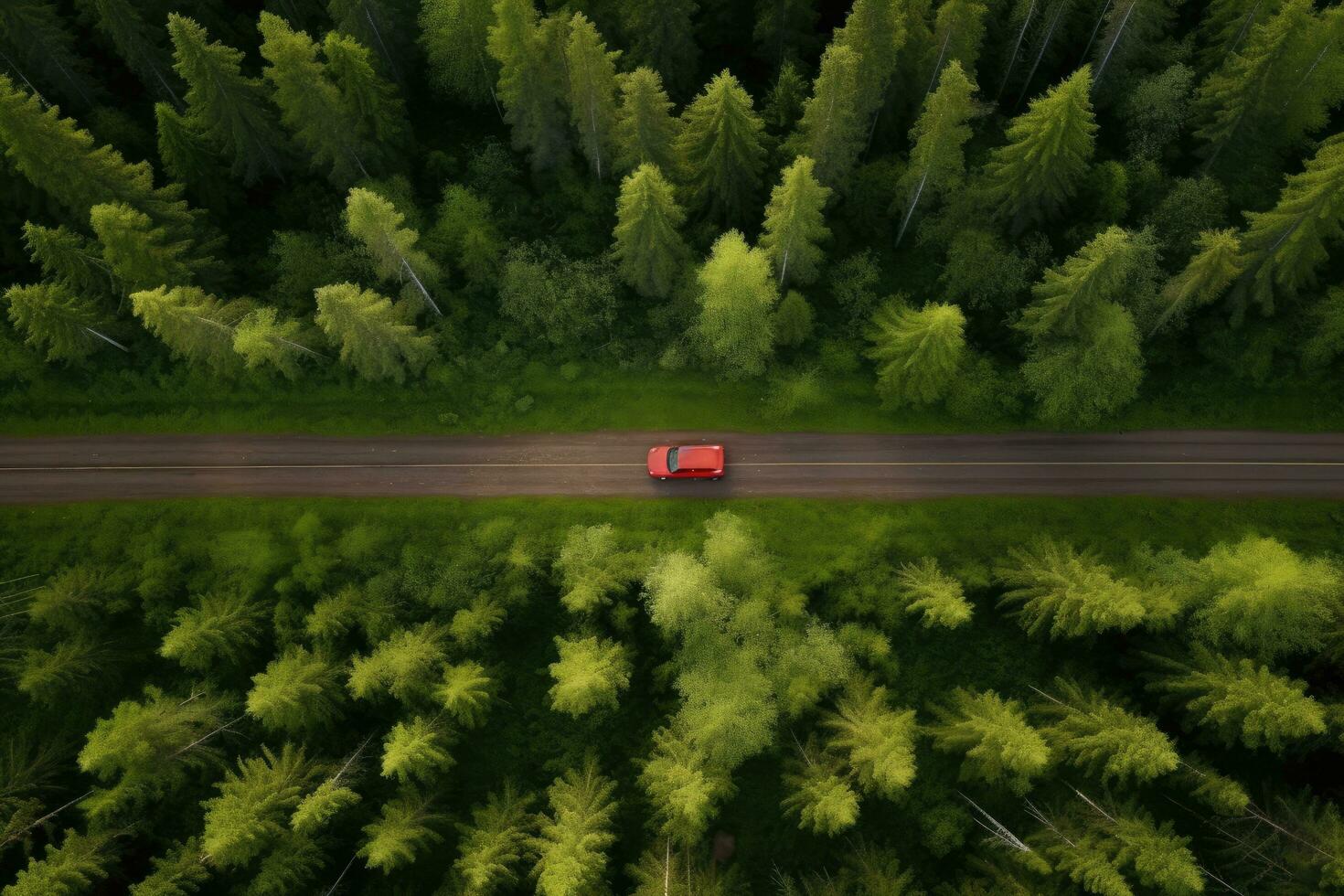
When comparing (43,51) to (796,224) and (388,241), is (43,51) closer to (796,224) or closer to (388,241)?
(388,241)

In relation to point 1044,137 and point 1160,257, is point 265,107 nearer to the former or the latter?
point 1044,137

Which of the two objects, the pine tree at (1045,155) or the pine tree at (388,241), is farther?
the pine tree at (388,241)

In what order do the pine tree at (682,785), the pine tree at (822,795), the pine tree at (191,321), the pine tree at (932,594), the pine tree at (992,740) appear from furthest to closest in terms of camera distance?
1. the pine tree at (191,321)
2. the pine tree at (932,594)
3. the pine tree at (682,785)
4. the pine tree at (822,795)
5. the pine tree at (992,740)

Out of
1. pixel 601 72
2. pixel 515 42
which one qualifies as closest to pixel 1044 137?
pixel 601 72

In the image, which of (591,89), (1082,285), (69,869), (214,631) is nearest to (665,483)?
(591,89)

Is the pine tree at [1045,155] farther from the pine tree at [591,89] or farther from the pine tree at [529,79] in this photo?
the pine tree at [529,79]

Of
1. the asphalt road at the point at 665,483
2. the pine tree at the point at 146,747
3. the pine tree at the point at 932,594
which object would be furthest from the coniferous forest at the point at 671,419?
the asphalt road at the point at 665,483
